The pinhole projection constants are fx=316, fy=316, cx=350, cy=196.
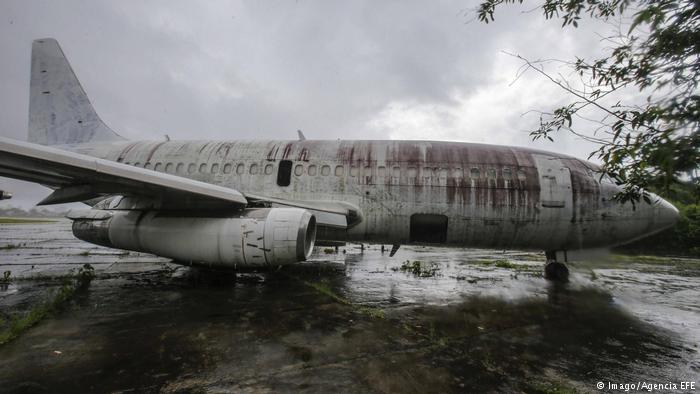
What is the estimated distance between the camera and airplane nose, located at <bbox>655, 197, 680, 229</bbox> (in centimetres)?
780

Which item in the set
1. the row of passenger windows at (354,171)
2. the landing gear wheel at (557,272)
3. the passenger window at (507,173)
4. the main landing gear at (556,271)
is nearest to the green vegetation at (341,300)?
the row of passenger windows at (354,171)

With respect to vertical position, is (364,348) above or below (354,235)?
below

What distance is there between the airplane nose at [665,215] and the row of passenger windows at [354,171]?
3.39 meters

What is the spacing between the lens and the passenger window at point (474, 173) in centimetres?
788

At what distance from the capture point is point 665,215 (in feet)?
25.7

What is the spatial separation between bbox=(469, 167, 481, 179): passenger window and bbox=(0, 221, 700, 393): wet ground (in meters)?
2.80

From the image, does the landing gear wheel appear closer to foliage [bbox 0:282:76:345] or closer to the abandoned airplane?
the abandoned airplane

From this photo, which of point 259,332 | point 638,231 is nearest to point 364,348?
point 259,332

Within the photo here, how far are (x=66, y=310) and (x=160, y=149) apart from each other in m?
5.53

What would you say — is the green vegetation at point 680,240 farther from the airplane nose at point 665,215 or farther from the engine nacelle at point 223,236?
the engine nacelle at point 223,236

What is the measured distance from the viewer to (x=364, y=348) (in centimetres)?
390

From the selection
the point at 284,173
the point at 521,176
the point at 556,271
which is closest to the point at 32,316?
the point at 284,173

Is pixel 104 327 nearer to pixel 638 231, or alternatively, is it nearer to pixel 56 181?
pixel 56 181

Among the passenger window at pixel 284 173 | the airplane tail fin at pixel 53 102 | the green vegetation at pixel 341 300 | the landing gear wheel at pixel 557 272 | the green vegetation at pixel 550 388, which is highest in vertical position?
the airplane tail fin at pixel 53 102
